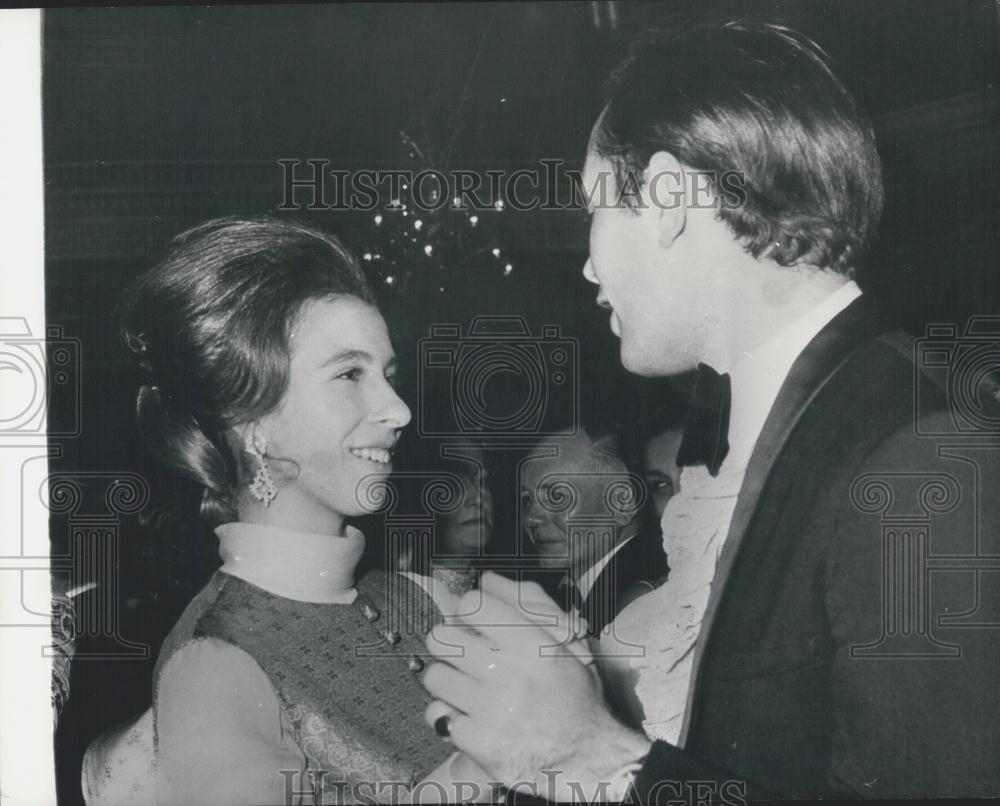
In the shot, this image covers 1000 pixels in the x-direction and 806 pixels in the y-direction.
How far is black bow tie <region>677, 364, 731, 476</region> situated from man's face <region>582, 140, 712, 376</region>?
0.05 meters

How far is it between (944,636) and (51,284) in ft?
6.79

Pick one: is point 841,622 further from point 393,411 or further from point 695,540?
point 393,411

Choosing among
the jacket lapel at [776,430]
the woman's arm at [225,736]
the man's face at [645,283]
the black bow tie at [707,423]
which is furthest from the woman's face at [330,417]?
the jacket lapel at [776,430]

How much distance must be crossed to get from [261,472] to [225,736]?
54 cm

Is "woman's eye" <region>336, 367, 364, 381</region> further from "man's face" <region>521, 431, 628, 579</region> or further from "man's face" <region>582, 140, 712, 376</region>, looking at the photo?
"man's face" <region>582, 140, 712, 376</region>

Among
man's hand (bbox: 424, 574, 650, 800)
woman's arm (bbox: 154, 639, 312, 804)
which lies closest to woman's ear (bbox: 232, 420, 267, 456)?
woman's arm (bbox: 154, 639, 312, 804)

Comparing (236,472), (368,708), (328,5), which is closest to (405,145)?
(328,5)

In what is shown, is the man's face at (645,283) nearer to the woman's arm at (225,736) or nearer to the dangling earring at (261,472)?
the dangling earring at (261,472)

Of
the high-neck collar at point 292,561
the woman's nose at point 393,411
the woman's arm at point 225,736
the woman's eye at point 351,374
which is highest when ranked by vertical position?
the woman's eye at point 351,374

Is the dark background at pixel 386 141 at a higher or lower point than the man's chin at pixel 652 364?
higher

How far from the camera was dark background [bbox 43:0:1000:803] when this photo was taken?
2.11 m

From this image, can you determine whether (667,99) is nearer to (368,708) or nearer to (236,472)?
(236,472)

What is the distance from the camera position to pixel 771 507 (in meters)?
1.99

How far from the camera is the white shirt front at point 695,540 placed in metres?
2.03
